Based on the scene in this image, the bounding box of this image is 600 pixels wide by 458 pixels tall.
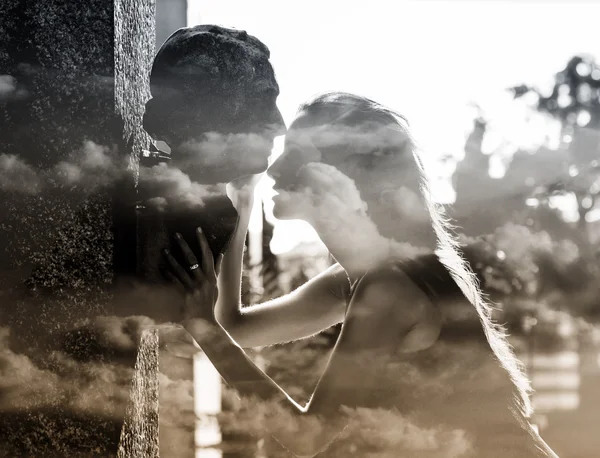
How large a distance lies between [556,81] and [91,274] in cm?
187

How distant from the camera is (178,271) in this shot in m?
1.70

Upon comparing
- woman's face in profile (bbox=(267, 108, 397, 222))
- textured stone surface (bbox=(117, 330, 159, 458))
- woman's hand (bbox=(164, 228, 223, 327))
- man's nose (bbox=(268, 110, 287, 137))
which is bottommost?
textured stone surface (bbox=(117, 330, 159, 458))

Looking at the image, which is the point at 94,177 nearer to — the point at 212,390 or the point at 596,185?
the point at 212,390

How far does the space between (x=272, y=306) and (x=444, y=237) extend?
0.70m

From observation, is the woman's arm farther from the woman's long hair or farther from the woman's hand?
the woman's long hair

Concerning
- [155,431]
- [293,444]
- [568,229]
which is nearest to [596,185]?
[568,229]

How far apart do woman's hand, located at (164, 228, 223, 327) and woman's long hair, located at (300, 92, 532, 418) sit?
613mm

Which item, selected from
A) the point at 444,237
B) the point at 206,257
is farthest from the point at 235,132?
the point at 444,237

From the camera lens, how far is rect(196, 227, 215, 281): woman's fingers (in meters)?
1.68

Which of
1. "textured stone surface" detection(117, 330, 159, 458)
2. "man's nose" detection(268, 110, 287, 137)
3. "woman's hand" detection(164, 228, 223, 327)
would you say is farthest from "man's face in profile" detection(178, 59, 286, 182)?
"textured stone surface" detection(117, 330, 159, 458)

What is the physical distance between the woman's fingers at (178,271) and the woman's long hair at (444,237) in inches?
26.7

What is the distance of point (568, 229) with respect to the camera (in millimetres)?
1900

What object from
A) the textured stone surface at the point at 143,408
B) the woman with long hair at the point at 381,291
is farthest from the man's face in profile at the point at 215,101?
the textured stone surface at the point at 143,408

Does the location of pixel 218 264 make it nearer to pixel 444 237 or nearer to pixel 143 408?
pixel 143 408
